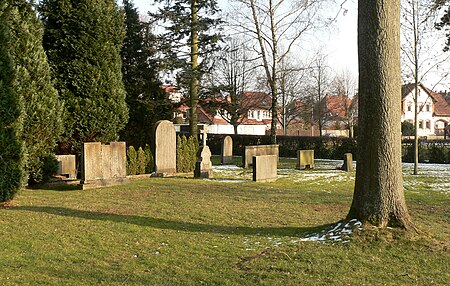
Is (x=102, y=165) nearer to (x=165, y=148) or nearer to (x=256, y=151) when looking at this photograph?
(x=165, y=148)

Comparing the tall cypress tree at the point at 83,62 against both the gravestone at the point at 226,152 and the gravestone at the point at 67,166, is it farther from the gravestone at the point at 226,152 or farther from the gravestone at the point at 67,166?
the gravestone at the point at 226,152

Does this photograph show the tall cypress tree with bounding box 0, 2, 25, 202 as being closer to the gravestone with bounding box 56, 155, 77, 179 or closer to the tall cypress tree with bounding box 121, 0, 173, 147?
the gravestone with bounding box 56, 155, 77, 179

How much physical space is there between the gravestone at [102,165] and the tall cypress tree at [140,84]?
783cm

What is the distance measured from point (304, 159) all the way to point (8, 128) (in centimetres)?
1642

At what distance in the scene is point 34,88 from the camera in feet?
42.8

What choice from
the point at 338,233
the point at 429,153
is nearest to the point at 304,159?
the point at 429,153

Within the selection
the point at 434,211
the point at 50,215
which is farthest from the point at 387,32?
the point at 50,215

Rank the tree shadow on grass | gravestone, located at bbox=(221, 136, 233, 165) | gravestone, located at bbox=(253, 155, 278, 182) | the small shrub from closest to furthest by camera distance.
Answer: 1. the tree shadow on grass
2. the small shrub
3. gravestone, located at bbox=(253, 155, 278, 182)
4. gravestone, located at bbox=(221, 136, 233, 165)

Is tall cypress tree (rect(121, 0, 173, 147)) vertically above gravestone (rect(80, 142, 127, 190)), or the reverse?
tall cypress tree (rect(121, 0, 173, 147))

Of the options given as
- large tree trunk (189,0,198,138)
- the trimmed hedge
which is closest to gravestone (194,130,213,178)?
large tree trunk (189,0,198,138)

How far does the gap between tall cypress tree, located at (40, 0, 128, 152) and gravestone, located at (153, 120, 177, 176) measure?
1.91m

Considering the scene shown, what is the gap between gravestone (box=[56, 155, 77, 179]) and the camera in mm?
16375

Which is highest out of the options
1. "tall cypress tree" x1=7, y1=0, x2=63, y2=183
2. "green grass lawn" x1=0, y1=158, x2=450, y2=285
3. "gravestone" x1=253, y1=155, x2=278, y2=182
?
"tall cypress tree" x1=7, y1=0, x2=63, y2=183

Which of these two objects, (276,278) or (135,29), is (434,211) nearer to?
(276,278)
